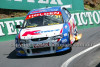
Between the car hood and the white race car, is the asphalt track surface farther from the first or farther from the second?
the car hood

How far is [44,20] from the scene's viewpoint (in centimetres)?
1085

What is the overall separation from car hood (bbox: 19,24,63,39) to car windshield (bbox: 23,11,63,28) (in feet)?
1.19

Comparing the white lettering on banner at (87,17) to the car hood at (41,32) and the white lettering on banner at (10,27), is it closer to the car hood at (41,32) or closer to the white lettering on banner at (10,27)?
the white lettering on banner at (10,27)

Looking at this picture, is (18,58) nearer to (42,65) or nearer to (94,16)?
(42,65)

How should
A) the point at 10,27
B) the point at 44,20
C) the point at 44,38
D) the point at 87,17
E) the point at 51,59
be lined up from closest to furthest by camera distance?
the point at 51,59 → the point at 44,38 → the point at 44,20 → the point at 10,27 → the point at 87,17

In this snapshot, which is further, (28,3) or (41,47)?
(28,3)

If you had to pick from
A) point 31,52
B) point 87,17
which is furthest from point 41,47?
point 87,17

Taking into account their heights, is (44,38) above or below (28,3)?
below

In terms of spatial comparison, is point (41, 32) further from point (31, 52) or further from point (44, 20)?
point (44, 20)

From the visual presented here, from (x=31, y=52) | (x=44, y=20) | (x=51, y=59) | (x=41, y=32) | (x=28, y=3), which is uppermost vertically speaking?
(x=28, y=3)

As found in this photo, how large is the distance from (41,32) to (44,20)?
3.91 ft

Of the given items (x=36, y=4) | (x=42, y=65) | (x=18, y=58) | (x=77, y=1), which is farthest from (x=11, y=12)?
(x=42, y=65)

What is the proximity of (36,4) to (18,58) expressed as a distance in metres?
9.57

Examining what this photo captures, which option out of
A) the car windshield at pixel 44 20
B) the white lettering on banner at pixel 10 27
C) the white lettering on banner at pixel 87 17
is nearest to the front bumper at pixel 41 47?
the car windshield at pixel 44 20
